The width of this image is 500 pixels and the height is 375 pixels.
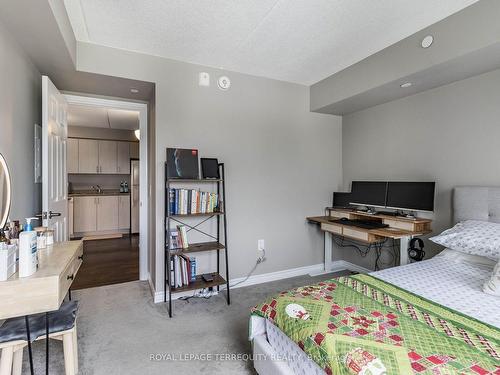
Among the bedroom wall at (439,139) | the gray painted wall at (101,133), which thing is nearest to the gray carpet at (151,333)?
the bedroom wall at (439,139)

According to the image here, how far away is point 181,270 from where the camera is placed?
8.89 ft

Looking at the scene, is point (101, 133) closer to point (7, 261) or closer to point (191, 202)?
point (191, 202)

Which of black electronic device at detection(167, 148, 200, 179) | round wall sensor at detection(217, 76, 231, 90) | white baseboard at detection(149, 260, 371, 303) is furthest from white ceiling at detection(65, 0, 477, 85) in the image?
white baseboard at detection(149, 260, 371, 303)

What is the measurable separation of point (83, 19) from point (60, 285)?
78.8 inches

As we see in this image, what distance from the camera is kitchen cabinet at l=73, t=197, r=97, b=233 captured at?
5.52m

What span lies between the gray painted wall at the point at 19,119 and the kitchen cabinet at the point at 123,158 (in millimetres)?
3660

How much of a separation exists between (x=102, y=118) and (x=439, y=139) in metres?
5.24

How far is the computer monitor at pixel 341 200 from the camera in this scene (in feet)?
11.8

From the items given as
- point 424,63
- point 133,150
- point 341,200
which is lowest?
point 341,200

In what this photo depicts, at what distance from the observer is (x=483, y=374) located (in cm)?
95

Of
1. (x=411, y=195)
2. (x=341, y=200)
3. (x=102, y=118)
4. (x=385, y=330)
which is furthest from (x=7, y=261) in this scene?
(x=102, y=118)

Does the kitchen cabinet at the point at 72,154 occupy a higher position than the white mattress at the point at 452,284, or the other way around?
the kitchen cabinet at the point at 72,154

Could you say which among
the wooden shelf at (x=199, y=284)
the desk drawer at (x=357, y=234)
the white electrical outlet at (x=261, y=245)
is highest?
the desk drawer at (x=357, y=234)

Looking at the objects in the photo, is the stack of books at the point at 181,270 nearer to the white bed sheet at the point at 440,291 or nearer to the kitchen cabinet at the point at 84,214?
the white bed sheet at the point at 440,291
